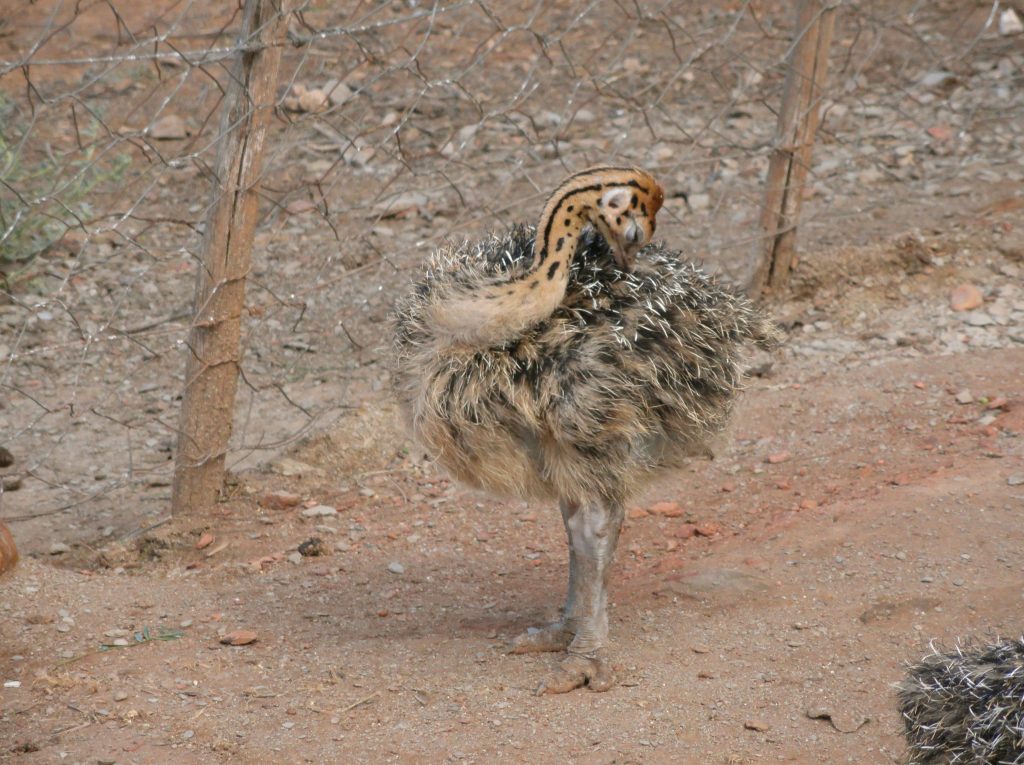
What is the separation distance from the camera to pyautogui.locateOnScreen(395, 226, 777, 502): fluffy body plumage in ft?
13.8

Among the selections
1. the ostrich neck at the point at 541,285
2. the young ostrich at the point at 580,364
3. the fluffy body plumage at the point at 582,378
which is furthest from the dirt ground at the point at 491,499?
the ostrich neck at the point at 541,285

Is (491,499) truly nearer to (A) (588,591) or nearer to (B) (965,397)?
(A) (588,591)

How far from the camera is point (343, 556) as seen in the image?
229 inches

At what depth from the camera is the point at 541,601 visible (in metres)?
5.28

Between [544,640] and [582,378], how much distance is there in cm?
116

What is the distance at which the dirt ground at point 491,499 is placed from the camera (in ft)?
14.2

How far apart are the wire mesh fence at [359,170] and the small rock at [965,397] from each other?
1.79 m

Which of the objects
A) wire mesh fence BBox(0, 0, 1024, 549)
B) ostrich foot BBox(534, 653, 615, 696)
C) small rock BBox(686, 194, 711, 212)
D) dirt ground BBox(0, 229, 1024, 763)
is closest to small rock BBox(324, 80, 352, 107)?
wire mesh fence BBox(0, 0, 1024, 549)

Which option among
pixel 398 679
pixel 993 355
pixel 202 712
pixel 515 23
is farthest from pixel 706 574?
pixel 515 23

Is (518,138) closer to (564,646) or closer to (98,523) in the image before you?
(98,523)

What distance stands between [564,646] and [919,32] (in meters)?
7.90

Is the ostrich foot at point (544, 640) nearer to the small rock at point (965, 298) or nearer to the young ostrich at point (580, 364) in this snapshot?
the young ostrich at point (580, 364)

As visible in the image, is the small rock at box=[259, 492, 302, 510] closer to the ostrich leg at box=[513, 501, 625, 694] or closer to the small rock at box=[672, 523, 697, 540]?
the small rock at box=[672, 523, 697, 540]

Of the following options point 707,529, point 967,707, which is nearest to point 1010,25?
point 707,529
